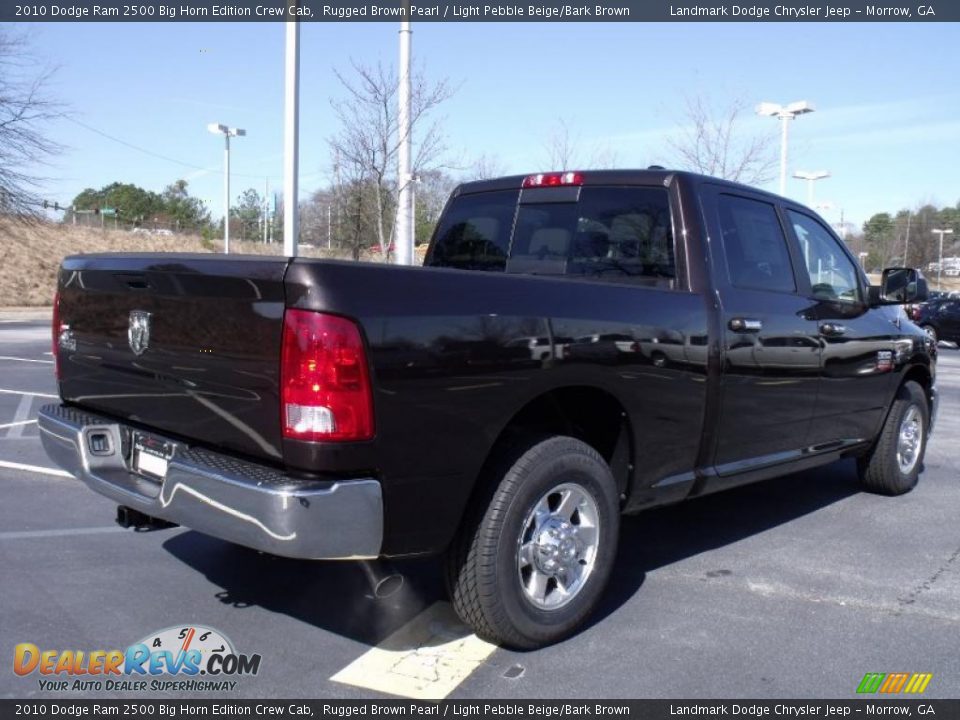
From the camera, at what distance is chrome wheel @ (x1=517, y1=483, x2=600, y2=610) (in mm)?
3625

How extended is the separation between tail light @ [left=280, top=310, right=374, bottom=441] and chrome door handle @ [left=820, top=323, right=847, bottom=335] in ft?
10.4

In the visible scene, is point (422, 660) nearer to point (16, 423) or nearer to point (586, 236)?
A: point (586, 236)

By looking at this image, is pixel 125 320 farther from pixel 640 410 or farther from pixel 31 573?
pixel 640 410

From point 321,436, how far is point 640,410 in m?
1.59

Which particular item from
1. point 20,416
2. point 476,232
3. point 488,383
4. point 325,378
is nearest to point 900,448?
point 476,232

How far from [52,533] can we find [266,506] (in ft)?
8.99

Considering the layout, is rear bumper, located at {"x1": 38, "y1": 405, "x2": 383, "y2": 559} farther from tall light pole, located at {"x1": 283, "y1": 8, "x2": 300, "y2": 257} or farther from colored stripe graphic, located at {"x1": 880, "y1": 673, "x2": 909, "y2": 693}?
tall light pole, located at {"x1": 283, "y1": 8, "x2": 300, "y2": 257}

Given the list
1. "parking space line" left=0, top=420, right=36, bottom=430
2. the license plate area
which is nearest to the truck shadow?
the license plate area

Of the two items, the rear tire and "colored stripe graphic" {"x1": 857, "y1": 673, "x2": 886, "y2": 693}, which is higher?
the rear tire

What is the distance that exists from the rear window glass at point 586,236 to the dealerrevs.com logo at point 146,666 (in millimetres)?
2493

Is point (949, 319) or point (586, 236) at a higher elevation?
point (586, 236)

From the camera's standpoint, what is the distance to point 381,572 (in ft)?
14.8

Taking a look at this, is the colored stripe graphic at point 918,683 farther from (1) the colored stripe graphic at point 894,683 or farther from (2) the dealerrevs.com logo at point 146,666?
(2) the dealerrevs.com logo at point 146,666

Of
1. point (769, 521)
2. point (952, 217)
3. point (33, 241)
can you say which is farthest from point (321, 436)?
point (952, 217)
